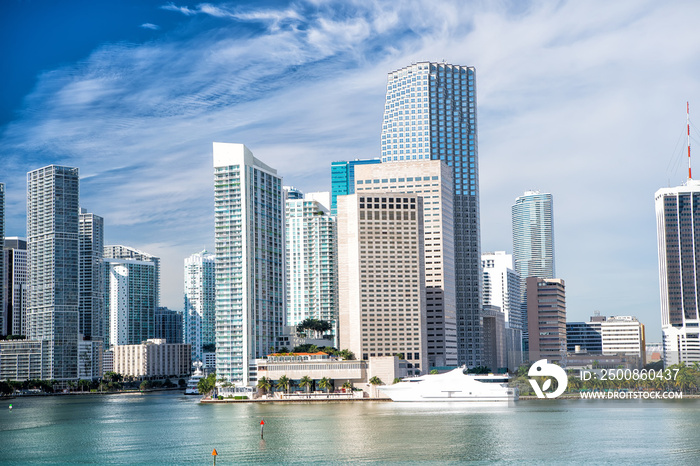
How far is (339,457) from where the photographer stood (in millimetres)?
119250

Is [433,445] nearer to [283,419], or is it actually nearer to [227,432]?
[227,432]

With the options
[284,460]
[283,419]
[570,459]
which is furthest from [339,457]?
[283,419]

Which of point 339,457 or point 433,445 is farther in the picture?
point 433,445

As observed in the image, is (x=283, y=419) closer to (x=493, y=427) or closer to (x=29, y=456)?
(x=493, y=427)

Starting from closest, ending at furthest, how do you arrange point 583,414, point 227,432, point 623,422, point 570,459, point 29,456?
point 570,459, point 29,456, point 227,432, point 623,422, point 583,414

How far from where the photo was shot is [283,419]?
7224 inches

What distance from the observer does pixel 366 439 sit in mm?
138875

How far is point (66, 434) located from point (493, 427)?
257ft

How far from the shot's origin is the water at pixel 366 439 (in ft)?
396

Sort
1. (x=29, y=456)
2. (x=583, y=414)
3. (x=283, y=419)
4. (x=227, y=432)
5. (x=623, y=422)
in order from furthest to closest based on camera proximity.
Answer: (x=583, y=414)
(x=283, y=419)
(x=623, y=422)
(x=227, y=432)
(x=29, y=456)

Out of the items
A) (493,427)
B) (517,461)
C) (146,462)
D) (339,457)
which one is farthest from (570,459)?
(146,462)

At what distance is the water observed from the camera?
12065 cm

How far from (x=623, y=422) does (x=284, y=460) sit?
82.5 m

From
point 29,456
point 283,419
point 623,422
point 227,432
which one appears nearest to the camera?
point 29,456
